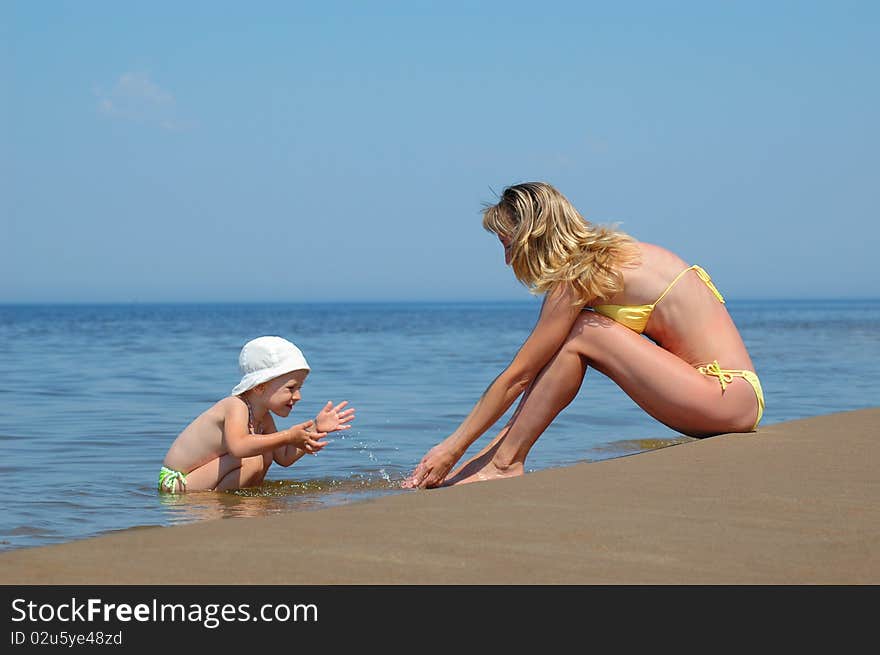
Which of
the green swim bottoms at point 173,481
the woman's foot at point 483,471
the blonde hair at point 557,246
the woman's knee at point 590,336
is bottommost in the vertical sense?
the woman's foot at point 483,471

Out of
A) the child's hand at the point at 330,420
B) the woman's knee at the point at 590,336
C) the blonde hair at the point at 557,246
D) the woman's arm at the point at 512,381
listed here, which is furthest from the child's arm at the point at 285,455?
the woman's knee at the point at 590,336

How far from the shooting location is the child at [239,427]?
5.29 metres

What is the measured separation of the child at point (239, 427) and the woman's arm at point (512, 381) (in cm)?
69

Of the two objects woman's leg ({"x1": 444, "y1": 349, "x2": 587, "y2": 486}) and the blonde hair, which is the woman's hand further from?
the blonde hair

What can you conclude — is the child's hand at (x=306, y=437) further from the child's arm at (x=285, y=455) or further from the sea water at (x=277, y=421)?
the child's arm at (x=285, y=455)

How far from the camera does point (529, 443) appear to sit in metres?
4.75

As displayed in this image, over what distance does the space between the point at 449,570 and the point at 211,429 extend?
3.07 metres

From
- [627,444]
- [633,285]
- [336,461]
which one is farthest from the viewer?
[627,444]

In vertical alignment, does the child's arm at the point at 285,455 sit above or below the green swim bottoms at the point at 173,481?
above

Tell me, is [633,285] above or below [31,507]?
above

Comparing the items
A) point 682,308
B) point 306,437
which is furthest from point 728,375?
point 306,437

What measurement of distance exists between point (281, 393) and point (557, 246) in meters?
1.65
